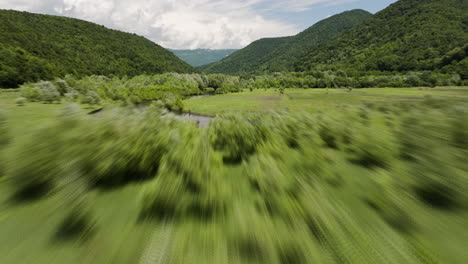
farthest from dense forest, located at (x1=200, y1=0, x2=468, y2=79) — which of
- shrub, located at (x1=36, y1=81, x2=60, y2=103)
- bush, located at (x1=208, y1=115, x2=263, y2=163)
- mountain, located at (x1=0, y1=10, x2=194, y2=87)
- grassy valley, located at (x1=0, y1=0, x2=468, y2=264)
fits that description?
mountain, located at (x1=0, y1=10, x2=194, y2=87)

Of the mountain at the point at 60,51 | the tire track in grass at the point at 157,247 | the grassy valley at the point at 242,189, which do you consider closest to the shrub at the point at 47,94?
the grassy valley at the point at 242,189

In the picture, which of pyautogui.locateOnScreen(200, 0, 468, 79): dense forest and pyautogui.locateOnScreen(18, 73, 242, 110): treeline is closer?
pyautogui.locateOnScreen(18, 73, 242, 110): treeline

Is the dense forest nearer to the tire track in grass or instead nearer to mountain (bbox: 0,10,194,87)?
the tire track in grass

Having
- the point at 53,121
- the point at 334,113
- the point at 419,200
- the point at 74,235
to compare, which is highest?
the point at 53,121

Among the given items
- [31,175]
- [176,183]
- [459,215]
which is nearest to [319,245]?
[459,215]

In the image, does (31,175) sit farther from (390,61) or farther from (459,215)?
(390,61)

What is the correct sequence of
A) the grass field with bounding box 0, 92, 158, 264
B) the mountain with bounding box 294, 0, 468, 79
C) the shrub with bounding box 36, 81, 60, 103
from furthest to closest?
the mountain with bounding box 294, 0, 468, 79, the shrub with bounding box 36, 81, 60, 103, the grass field with bounding box 0, 92, 158, 264
